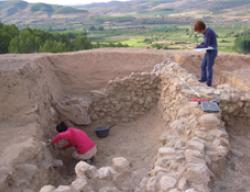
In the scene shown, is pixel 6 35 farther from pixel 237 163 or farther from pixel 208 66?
pixel 237 163

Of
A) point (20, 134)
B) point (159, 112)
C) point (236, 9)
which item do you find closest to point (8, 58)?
point (20, 134)

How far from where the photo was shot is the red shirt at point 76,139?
9156 millimetres

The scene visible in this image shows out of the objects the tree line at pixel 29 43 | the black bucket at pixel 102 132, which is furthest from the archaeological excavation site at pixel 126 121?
the tree line at pixel 29 43

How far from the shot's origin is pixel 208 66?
1051 cm

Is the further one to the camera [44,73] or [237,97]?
[44,73]

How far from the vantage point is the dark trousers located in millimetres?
10375

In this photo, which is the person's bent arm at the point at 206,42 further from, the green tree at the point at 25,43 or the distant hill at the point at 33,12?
the distant hill at the point at 33,12

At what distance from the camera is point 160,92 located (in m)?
12.0

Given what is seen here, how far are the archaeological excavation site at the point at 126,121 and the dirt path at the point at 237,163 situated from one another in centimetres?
2

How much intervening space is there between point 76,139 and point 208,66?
413cm

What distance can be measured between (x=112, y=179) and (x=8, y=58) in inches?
A: 349

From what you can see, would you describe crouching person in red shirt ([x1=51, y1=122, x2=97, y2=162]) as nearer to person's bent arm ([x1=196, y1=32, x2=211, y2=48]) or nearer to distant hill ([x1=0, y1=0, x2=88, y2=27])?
person's bent arm ([x1=196, y1=32, x2=211, y2=48])

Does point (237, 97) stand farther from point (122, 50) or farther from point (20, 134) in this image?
Answer: point (122, 50)

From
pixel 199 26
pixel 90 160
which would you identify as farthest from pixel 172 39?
pixel 90 160
